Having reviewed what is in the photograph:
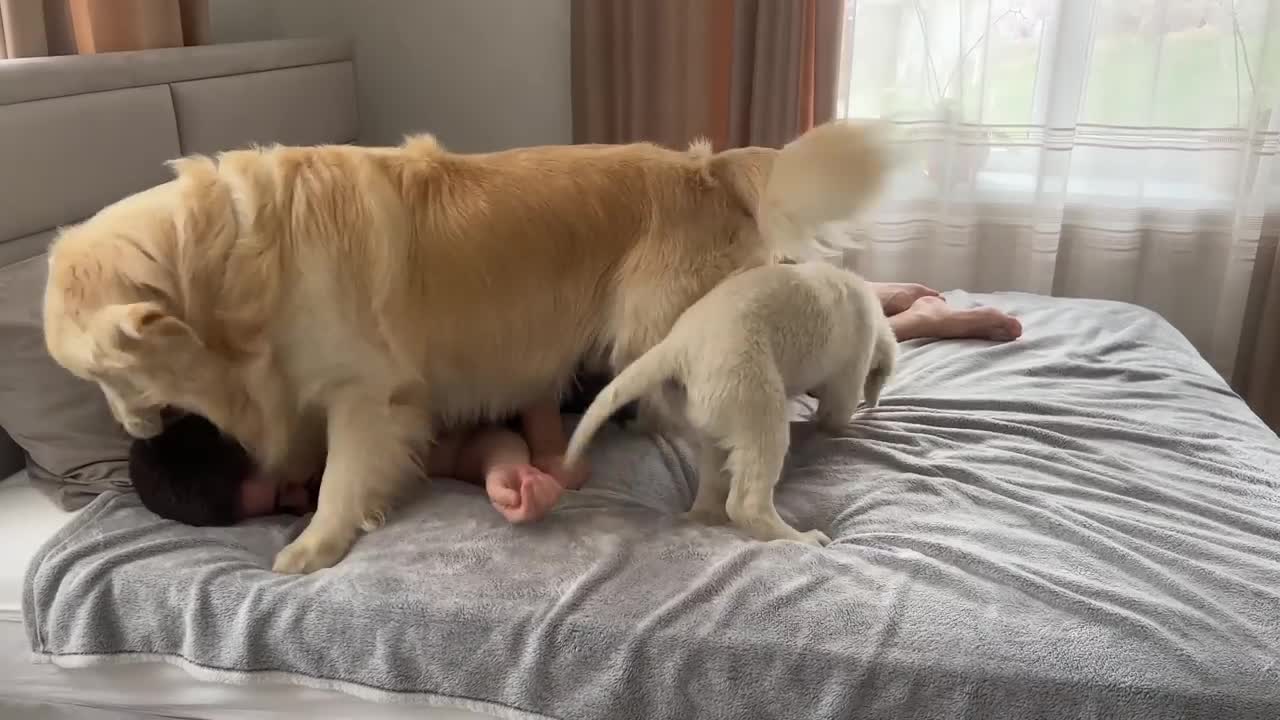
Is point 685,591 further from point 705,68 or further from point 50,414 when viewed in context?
point 705,68

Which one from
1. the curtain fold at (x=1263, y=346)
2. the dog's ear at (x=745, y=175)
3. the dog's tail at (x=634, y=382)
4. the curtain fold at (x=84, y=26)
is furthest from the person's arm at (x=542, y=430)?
the curtain fold at (x=1263, y=346)

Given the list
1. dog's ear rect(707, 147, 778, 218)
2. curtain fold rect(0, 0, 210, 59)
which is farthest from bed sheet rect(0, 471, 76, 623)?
dog's ear rect(707, 147, 778, 218)

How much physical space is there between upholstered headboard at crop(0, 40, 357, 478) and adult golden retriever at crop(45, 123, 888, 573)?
21 centimetres

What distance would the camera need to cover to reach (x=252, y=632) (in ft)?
3.80

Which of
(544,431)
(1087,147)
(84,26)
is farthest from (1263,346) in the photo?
(84,26)

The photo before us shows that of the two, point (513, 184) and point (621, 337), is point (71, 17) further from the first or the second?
point (621, 337)

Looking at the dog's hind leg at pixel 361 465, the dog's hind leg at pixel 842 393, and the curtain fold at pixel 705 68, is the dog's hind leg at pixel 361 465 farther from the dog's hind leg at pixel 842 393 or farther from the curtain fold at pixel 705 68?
the curtain fold at pixel 705 68

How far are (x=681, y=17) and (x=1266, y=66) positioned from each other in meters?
1.44

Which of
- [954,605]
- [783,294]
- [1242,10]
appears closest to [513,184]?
[783,294]

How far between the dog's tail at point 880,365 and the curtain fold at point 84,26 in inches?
63.8

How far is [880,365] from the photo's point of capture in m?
1.69

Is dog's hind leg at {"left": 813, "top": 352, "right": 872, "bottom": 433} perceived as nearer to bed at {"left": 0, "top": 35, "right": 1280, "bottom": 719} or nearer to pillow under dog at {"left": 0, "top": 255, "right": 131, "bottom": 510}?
bed at {"left": 0, "top": 35, "right": 1280, "bottom": 719}

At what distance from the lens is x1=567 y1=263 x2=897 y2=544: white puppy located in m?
1.29

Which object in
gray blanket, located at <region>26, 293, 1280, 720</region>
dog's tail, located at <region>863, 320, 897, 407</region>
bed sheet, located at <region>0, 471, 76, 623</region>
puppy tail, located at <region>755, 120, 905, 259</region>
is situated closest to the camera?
gray blanket, located at <region>26, 293, 1280, 720</region>
